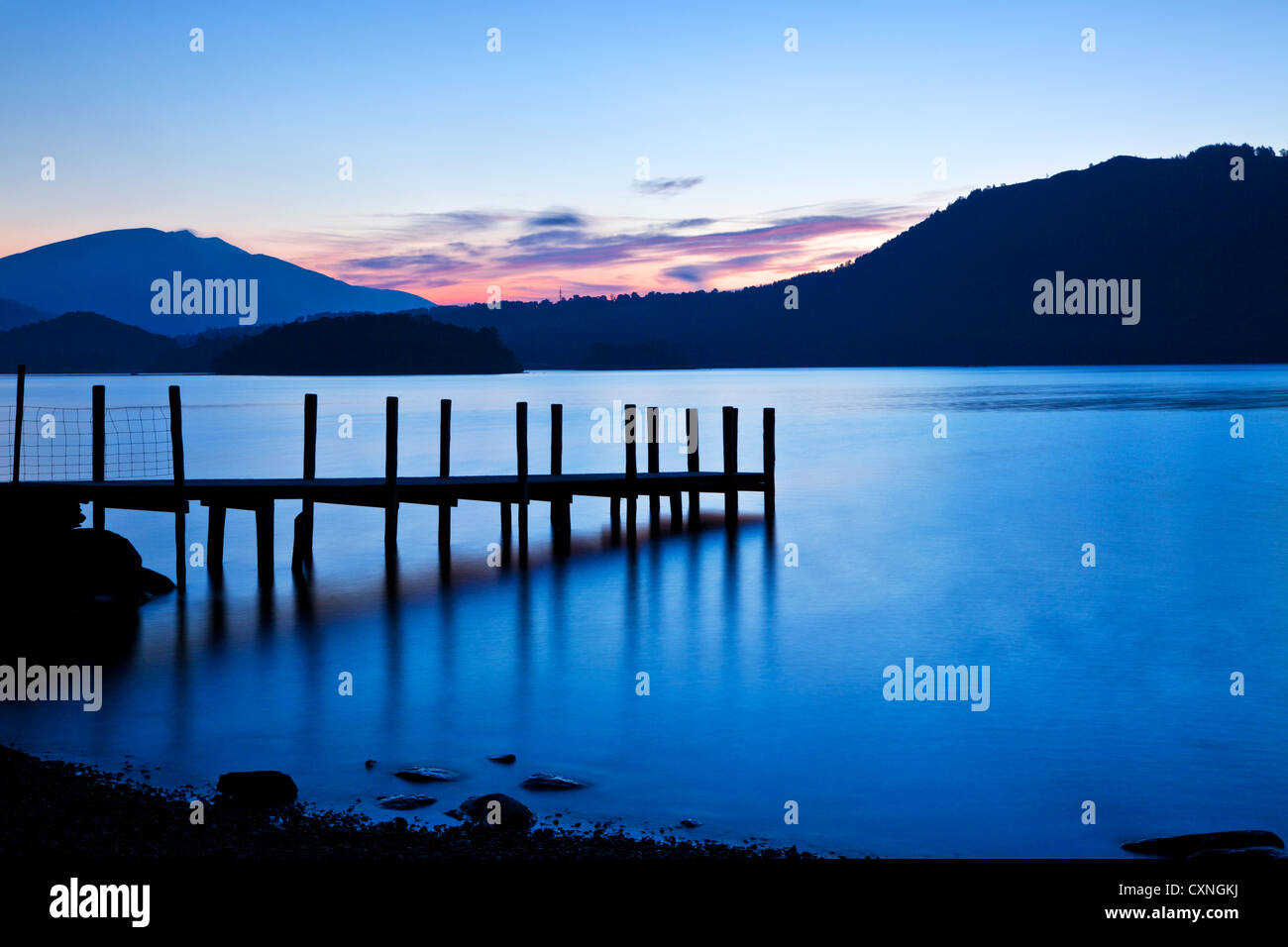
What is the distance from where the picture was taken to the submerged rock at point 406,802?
28.6ft

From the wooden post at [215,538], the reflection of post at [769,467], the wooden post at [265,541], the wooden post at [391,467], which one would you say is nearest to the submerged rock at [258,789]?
the wooden post at [265,541]

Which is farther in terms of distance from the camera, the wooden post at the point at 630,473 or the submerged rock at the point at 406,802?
the wooden post at the point at 630,473

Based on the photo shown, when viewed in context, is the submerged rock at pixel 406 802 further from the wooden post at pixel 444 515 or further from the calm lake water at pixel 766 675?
the wooden post at pixel 444 515

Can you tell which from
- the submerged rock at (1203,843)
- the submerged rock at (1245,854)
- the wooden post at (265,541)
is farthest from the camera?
the wooden post at (265,541)

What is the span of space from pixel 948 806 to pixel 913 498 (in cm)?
2613

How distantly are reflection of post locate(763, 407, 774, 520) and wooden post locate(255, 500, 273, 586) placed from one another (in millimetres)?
11955

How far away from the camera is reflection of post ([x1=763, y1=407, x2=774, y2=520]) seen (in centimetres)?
2708

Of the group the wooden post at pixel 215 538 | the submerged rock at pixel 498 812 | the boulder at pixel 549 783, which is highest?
the wooden post at pixel 215 538

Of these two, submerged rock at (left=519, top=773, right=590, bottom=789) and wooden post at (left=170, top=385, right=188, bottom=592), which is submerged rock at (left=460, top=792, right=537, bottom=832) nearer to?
submerged rock at (left=519, top=773, right=590, bottom=789)

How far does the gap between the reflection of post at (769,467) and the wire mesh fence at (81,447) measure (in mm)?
14821

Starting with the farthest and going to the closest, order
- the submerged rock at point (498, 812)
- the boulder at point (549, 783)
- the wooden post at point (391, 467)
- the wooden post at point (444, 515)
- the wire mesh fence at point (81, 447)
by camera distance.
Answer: the wire mesh fence at point (81, 447) → the wooden post at point (444, 515) → the wooden post at point (391, 467) → the boulder at point (549, 783) → the submerged rock at point (498, 812)

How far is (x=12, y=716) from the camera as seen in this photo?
37.0ft
